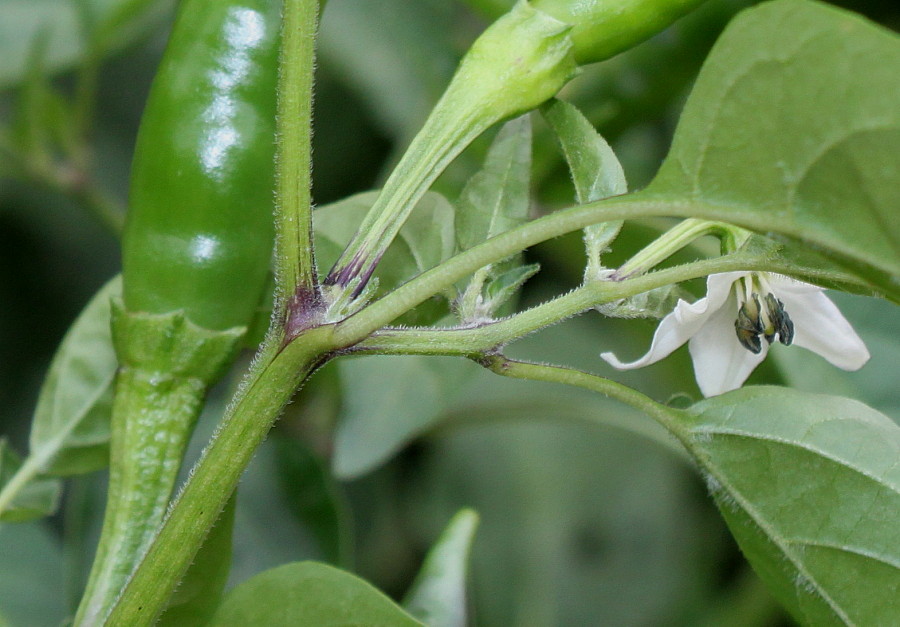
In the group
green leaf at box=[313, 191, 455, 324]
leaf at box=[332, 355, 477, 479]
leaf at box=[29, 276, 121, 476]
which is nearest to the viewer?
green leaf at box=[313, 191, 455, 324]

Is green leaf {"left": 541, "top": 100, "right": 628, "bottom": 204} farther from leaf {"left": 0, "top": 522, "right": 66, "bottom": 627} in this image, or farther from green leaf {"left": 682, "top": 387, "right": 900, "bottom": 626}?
leaf {"left": 0, "top": 522, "right": 66, "bottom": 627}

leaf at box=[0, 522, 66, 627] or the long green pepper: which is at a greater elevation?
the long green pepper

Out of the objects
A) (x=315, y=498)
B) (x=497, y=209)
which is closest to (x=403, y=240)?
(x=497, y=209)

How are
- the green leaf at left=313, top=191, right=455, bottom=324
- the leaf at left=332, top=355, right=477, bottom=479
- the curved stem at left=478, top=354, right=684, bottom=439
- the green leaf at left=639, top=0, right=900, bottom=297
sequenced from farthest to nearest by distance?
the leaf at left=332, top=355, right=477, bottom=479, the green leaf at left=313, top=191, right=455, bottom=324, the curved stem at left=478, top=354, right=684, bottom=439, the green leaf at left=639, top=0, right=900, bottom=297

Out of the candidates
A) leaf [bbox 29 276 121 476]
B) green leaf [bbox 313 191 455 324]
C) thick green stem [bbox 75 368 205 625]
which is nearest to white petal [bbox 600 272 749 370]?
green leaf [bbox 313 191 455 324]

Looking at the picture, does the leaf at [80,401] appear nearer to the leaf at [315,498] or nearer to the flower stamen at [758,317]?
the leaf at [315,498]

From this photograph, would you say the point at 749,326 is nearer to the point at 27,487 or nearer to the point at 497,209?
the point at 497,209

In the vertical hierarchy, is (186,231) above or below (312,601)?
above
